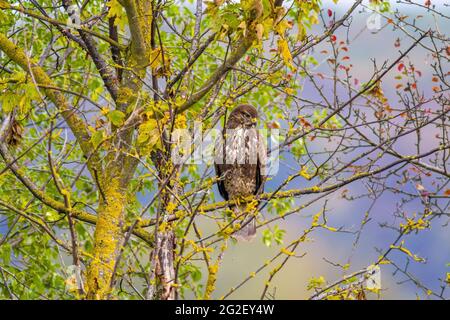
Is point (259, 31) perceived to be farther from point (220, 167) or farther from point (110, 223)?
point (220, 167)

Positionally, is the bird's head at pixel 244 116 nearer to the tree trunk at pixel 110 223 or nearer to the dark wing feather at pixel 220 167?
the dark wing feather at pixel 220 167

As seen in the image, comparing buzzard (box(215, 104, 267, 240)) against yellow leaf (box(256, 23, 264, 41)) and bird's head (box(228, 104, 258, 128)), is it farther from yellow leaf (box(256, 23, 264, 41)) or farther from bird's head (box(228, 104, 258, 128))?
yellow leaf (box(256, 23, 264, 41))

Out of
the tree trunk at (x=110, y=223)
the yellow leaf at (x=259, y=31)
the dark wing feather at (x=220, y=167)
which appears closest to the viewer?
the yellow leaf at (x=259, y=31)

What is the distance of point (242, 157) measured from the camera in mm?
7559

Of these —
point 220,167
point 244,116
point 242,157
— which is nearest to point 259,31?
point 244,116

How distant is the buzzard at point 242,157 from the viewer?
739 centimetres

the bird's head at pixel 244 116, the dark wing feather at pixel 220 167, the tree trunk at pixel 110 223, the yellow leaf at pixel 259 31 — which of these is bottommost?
the tree trunk at pixel 110 223

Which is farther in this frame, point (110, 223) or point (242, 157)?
point (242, 157)

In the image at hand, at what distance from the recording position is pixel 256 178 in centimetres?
774

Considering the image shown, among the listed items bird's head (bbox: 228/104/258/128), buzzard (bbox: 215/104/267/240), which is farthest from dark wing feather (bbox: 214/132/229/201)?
bird's head (bbox: 228/104/258/128)

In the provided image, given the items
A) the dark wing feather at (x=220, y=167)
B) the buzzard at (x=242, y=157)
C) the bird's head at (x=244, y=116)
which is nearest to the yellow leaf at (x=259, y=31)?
the dark wing feather at (x=220, y=167)

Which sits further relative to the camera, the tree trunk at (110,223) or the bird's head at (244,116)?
the bird's head at (244,116)

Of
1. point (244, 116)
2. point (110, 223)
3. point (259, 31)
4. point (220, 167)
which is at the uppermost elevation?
point (244, 116)
